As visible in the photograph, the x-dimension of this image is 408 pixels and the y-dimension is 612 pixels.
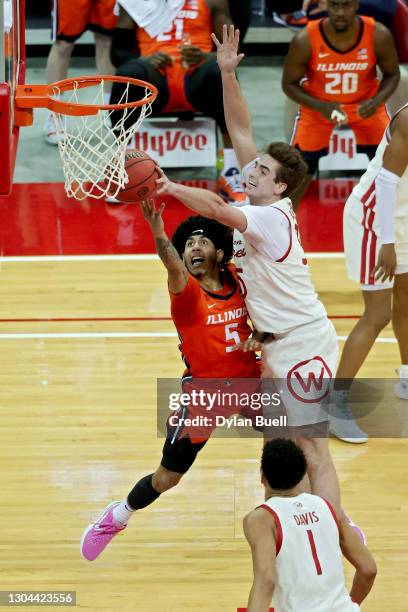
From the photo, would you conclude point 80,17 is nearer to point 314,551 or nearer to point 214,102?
point 214,102

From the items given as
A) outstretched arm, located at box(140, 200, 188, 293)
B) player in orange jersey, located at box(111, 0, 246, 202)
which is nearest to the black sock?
outstretched arm, located at box(140, 200, 188, 293)

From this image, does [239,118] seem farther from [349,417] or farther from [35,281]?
[35,281]

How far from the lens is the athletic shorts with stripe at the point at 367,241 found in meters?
5.92

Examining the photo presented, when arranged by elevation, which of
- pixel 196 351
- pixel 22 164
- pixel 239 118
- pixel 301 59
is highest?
pixel 239 118

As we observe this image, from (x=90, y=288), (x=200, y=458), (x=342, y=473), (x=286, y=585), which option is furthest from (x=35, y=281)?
(x=286, y=585)

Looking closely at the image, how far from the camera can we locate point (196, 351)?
4.78 m

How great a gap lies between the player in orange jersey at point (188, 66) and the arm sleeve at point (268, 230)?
4454 mm

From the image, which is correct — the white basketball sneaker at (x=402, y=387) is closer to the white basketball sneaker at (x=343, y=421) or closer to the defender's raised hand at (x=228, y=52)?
the white basketball sneaker at (x=343, y=421)

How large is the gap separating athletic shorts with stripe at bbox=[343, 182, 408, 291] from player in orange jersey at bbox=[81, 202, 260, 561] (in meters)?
1.22

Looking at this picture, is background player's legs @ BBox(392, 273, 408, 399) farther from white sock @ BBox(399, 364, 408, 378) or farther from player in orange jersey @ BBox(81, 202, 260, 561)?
player in orange jersey @ BBox(81, 202, 260, 561)

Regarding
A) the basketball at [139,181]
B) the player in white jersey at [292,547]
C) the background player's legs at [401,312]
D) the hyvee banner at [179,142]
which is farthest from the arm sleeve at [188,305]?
the hyvee banner at [179,142]

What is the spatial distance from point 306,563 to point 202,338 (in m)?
1.26

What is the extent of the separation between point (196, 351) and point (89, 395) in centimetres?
178

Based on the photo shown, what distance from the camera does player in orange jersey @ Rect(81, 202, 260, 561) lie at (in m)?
4.75
